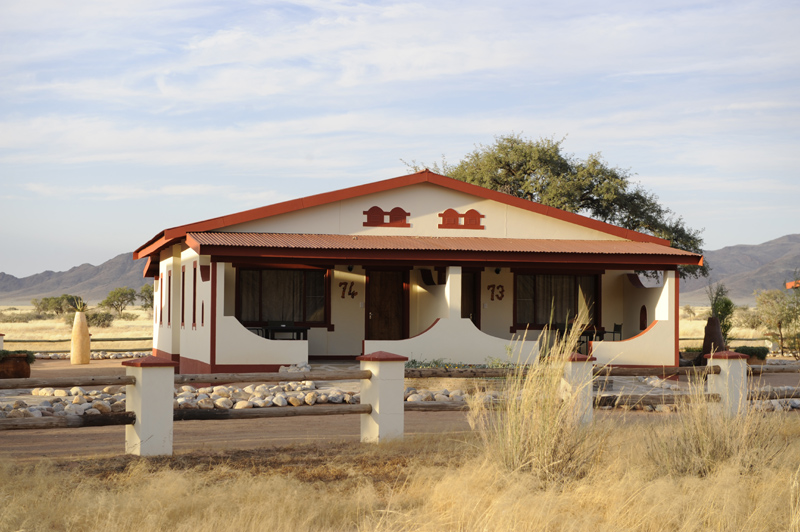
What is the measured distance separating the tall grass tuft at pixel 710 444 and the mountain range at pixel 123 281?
440 ft

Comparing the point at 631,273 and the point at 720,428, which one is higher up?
the point at 631,273

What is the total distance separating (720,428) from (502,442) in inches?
82.4

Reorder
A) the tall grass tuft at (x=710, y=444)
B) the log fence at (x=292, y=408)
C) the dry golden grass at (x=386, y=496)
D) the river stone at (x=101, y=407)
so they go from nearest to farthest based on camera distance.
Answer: the dry golden grass at (x=386, y=496) < the tall grass tuft at (x=710, y=444) < the log fence at (x=292, y=408) < the river stone at (x=101, y=407)

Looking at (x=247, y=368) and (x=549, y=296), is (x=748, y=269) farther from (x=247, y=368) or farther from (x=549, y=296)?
(x=247, y=368)

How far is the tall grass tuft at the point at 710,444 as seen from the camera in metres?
7.33

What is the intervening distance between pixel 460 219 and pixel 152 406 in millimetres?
11510

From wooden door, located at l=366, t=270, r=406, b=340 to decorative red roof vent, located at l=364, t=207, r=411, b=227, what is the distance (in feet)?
5.54

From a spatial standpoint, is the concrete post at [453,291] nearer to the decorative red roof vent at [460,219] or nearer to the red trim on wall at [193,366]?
the decorative red roof vent at [460,219]

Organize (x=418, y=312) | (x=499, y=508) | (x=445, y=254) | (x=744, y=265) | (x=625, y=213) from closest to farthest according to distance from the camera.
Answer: (x=499, y=508) < (x=445, y=254) < (x=418, y=312) < (x=625, y=213) < (x=744, y=265)

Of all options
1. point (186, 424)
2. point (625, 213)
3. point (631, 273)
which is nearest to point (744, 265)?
point (625, 213)

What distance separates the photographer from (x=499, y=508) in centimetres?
597

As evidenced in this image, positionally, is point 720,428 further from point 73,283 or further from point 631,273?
point 73,283

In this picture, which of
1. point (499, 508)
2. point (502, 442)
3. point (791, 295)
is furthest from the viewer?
point (791, 295)

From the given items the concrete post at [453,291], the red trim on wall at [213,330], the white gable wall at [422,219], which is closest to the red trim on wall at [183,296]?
the white gable wall at [422,219]
